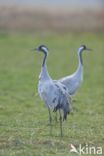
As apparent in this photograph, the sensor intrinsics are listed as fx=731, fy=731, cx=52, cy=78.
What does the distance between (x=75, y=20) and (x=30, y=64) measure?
45.4ft

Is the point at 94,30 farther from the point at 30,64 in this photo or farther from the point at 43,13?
the point at 30,64

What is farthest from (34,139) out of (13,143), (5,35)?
(5,35)

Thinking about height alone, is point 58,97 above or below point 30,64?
below

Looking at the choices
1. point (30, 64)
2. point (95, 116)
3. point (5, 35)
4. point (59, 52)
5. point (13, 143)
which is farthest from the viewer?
point (5, 35)

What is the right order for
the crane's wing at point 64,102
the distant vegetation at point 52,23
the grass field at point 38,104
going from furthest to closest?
1. the distant vegetation at point 52,23
2. the crane's wing at point 64,102
3. the grass field at point 38,104

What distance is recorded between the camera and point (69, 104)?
39.0 feet

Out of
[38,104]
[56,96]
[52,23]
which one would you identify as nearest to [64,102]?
[56,96]

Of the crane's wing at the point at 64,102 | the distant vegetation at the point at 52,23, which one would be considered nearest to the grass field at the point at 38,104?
the crane's wing at the point at 64,102

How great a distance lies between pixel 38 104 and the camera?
16625 millimetres

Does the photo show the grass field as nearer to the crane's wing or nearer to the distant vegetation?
the crane's wing

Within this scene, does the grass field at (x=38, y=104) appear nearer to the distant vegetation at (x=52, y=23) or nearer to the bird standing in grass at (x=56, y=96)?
the bird standing in grass at (x=56, y=96)

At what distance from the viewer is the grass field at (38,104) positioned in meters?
10.8

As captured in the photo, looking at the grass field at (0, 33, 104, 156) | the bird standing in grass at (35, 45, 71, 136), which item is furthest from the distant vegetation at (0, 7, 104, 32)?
the bird standing in grass at (35, 45, 71, 136)

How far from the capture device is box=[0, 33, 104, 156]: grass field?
35.3ft
